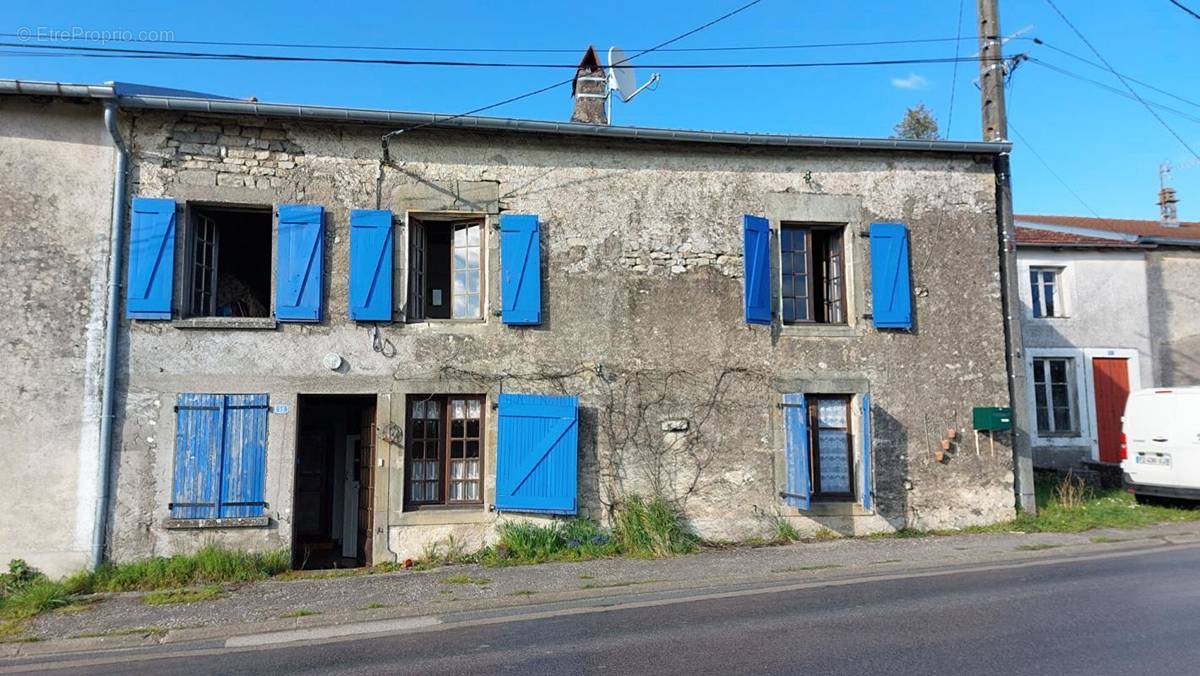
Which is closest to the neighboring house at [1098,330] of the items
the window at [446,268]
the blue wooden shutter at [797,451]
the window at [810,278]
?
the window at [810,278]

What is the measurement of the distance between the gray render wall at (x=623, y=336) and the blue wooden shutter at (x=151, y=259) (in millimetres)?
221

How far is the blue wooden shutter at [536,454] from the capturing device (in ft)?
30.7

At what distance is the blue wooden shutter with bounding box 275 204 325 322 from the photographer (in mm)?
9141

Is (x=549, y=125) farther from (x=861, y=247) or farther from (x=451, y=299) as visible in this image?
(x=861, y=247)

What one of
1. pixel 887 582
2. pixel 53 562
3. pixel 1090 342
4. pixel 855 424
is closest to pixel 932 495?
pixel 855 424

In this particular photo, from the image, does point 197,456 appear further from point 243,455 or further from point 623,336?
point 623,336

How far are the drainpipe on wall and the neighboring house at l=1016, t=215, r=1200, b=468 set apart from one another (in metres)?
16.1

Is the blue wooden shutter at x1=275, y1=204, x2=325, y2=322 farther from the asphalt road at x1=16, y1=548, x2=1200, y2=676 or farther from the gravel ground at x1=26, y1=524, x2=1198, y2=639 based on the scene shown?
the asphalt road at x1=16, y1=548, x2=1200, y2=676

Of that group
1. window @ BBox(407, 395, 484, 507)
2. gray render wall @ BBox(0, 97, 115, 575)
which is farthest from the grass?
window @ BBox(407, 395, 484, 507)

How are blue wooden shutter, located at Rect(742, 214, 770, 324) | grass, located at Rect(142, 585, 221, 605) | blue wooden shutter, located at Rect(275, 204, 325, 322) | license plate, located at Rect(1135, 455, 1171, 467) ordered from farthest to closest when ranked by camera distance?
1. license plate, located at Rect(1135, 455, 1171, 467)
2. blue wooden shutter, located at Rect(742, 214, 770, 324)
3. blue wooden shutter, located at Rect(275, 204, 325, 322)
4. grass, located at Rect(142, 585, 221, 605)

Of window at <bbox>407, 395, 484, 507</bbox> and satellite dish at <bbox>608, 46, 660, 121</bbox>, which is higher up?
satellite dish at <bbox>608, 46, 660, 121</bbox>

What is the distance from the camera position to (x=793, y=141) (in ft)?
34.1

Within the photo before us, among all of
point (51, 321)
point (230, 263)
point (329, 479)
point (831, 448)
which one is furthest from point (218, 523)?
point (831, 448)

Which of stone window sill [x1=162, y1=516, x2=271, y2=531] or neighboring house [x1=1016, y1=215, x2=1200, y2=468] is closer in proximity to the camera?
stone window sill [x1=162, y1=516, x2=271, y2=531]
